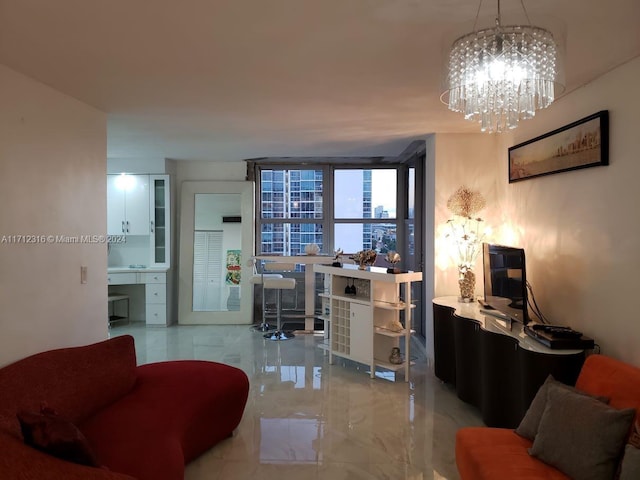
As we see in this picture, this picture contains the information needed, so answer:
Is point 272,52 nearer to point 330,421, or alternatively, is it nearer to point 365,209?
point 330,421

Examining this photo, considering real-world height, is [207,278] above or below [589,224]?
below

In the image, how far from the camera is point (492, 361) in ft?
10.7

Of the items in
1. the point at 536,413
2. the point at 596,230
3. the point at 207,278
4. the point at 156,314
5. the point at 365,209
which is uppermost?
the point at 365,209

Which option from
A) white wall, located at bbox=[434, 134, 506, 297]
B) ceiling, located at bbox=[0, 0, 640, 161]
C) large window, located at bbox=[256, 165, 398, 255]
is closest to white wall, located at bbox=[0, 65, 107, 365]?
ceiling, located at bbox=[0, 0, 640, 161]

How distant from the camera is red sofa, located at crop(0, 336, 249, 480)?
72.1 inches

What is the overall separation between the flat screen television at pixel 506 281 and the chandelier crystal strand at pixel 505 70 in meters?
1.62

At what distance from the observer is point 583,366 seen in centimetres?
258

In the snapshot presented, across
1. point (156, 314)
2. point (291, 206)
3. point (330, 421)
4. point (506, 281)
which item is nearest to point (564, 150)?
point (506, 281)

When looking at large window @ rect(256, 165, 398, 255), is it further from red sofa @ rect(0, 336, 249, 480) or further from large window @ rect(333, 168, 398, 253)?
red sofa @ rect(0, 336, 249, 480)

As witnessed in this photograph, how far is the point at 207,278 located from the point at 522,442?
5.29 m

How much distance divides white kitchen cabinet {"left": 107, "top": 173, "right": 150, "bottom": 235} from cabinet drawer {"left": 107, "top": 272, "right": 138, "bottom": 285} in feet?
2.06

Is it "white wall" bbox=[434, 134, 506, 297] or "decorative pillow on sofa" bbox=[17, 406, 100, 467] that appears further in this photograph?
"white wall" bbox=[434, 134, 506, 297]

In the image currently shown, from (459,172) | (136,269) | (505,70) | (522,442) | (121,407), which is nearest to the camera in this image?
(505,70)

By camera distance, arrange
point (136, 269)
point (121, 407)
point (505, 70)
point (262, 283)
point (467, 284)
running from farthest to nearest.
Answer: point (136, 269) < point (262, 283) < point (467, 284) < point (121, 407) < point (505, 70)
